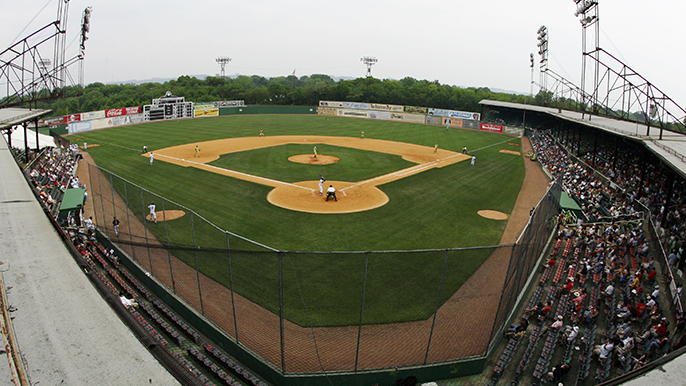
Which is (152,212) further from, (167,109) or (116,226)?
(167,109)

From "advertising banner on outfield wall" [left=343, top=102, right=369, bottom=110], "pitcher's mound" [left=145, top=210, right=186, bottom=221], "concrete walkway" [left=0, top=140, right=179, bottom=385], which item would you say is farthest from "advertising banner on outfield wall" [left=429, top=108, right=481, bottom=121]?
"concrete walkway" [left=0, top=140, right=179, bottom=385]

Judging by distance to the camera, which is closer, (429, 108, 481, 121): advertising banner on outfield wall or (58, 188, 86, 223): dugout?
(58, 188, 86, 223): dugout

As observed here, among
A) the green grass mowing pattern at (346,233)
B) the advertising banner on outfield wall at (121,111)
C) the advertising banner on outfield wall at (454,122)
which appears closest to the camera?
the green grass mowing pattern at (346,233)

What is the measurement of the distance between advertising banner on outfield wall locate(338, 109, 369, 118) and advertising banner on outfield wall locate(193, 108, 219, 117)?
24.0 m

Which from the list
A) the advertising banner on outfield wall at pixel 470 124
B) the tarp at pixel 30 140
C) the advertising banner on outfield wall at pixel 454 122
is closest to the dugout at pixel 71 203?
the tarp at pixel 30 140

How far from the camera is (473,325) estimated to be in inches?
420

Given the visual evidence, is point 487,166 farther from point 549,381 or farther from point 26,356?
point 26,356

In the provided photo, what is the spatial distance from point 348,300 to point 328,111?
7178 centimetres

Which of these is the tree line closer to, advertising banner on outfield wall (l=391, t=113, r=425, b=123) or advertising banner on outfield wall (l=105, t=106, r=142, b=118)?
advertising banner on outfield wall (l=391, t=113, r=425, b=123)

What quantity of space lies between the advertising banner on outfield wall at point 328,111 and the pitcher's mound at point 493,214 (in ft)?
199

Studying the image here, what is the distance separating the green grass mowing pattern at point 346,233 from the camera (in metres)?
12.0

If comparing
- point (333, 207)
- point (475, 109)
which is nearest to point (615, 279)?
point (333, 207)

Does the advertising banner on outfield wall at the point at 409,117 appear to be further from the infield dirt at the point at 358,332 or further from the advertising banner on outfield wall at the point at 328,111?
the infield dirt at the point at 358,332

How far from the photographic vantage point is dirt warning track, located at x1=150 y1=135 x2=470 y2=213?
22.5 meters
